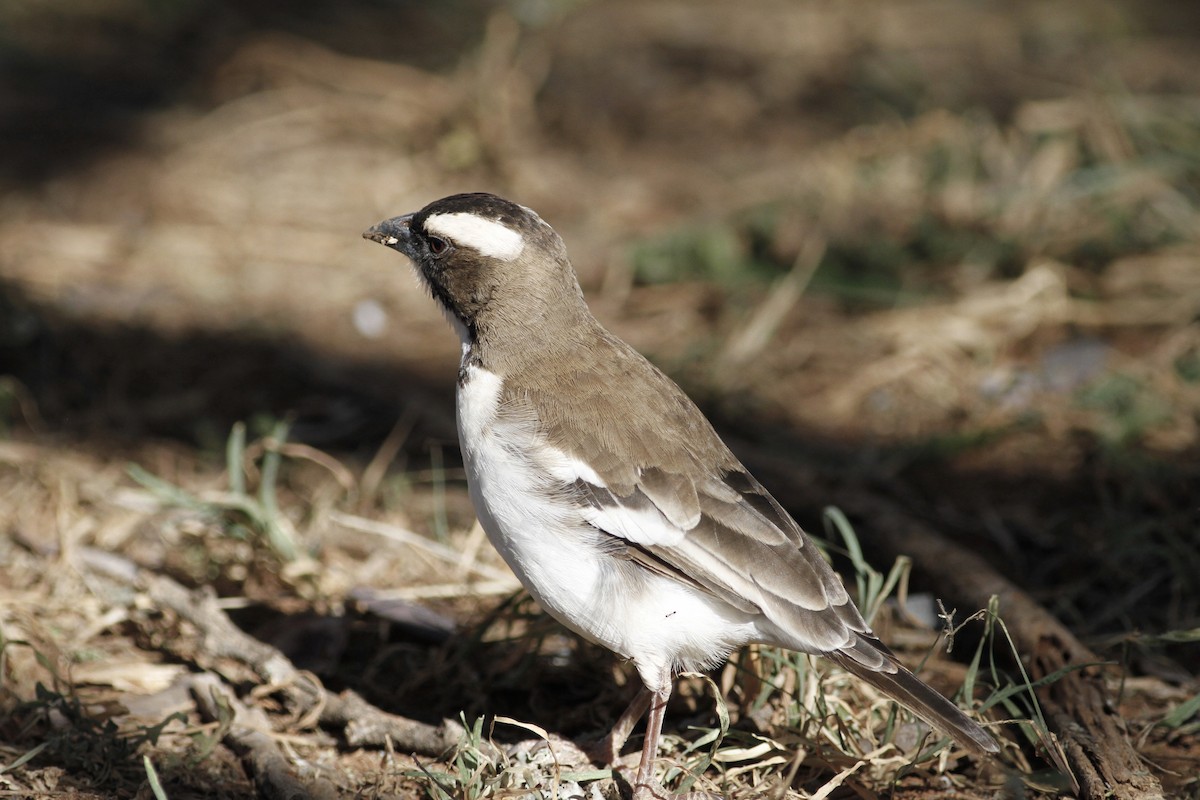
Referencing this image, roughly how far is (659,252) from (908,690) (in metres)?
4.74

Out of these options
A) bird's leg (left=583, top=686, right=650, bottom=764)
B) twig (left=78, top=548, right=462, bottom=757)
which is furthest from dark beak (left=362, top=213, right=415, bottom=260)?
bird's leg (left=583, top=686, right=650, bottom=764)

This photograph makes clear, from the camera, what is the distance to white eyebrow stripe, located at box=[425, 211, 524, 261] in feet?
15.0

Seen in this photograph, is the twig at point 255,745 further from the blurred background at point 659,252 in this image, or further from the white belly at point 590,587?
the white belly at point 590,587

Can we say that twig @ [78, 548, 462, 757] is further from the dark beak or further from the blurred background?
the dark beak

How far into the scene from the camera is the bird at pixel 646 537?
388 centimetres

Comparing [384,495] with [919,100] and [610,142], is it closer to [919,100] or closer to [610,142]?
[610,142]

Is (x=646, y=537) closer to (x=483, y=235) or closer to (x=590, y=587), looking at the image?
(x=590, y=587)

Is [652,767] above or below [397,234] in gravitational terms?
below

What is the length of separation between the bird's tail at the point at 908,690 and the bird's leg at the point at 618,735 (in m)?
0.75

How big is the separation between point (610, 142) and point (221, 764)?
6.83 m

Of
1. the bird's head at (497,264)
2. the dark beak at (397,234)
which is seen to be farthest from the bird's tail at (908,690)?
the dark beak at (397,234)

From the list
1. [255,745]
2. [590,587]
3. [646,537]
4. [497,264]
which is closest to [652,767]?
[590,587]

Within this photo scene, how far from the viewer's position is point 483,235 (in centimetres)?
459

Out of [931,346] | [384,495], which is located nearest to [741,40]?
[931,346]
